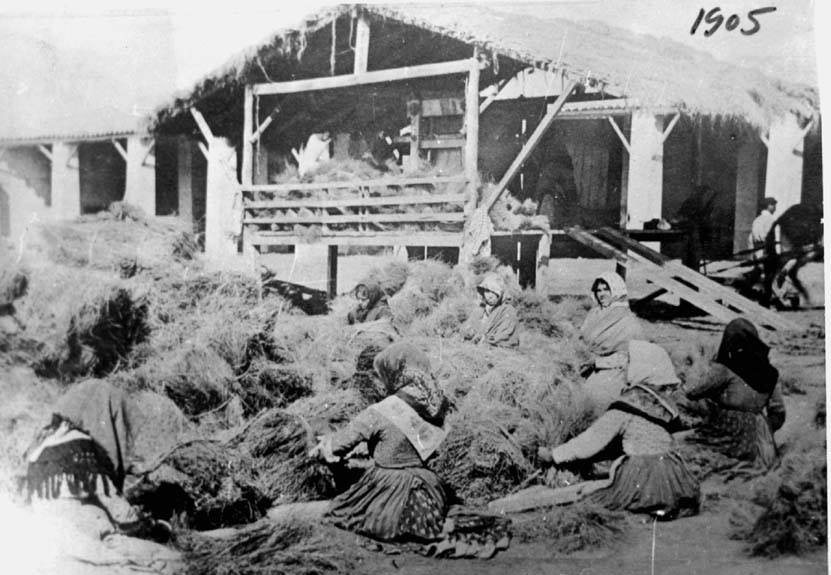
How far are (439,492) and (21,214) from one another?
10.2ft

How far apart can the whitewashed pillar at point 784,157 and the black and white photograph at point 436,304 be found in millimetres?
18

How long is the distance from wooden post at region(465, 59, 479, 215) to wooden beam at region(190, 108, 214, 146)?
1.73m

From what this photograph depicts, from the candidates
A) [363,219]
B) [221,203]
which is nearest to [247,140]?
[221,203]

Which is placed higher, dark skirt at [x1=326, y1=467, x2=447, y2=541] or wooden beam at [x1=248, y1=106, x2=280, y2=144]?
wooden beam at [x1=248, y1=106, x2=280, y2=144]

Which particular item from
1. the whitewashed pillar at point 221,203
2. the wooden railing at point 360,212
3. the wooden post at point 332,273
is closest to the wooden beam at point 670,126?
the wooden railing at point 360,212

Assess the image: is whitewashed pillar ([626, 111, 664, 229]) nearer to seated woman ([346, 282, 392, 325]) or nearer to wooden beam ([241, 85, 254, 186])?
seated woman ([346, 282, 392, 325])

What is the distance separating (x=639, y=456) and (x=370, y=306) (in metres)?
1.87

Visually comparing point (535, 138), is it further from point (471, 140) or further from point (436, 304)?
point (436, 304)

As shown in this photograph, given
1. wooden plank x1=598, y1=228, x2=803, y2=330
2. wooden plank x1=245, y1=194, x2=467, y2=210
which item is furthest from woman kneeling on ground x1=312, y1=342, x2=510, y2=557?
wooden plank x1=598, y1=228, x2=803, y2=330

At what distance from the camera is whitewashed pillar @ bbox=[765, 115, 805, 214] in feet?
12.1

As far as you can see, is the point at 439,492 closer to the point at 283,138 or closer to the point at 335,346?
the point at 335,346

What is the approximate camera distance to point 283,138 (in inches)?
165

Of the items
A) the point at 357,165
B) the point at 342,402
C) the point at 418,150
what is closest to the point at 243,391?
the point at 342,402

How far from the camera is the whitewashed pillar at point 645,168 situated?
3.79 m
